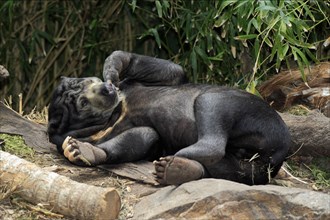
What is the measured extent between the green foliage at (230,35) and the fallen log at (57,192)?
58.3 inches

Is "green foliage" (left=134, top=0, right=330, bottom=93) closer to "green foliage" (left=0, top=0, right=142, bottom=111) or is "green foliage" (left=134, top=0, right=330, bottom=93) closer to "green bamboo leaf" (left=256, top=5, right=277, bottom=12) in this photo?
"green bamboo leaf" (left=256, top=5, right=277, bottom=12)

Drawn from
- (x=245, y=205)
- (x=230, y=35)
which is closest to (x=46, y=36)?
(x=230, y=35)

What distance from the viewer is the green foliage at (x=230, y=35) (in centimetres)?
455

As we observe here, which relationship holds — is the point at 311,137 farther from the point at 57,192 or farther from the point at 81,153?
the point at 57,192

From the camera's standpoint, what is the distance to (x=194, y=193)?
10.4 ft

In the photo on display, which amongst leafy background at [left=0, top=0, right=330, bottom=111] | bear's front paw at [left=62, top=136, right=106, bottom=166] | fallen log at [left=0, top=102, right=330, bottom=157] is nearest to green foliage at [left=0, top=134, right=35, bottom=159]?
fallen log at [left=0, top=102, right=330, bottom=157]

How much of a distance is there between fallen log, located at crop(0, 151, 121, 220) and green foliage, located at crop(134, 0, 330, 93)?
1.48m

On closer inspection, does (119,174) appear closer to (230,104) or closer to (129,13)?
(230,104)

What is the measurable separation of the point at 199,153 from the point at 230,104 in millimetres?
370

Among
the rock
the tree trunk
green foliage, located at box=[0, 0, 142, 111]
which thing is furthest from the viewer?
green foliage, located at box=[0, 0, 142, 111]

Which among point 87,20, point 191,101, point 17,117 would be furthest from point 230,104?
point 87,20

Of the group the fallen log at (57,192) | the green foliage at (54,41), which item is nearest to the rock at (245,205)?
the fallen log at (57,192)

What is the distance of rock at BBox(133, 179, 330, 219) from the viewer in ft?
10.1

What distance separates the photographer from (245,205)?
3074 mm
